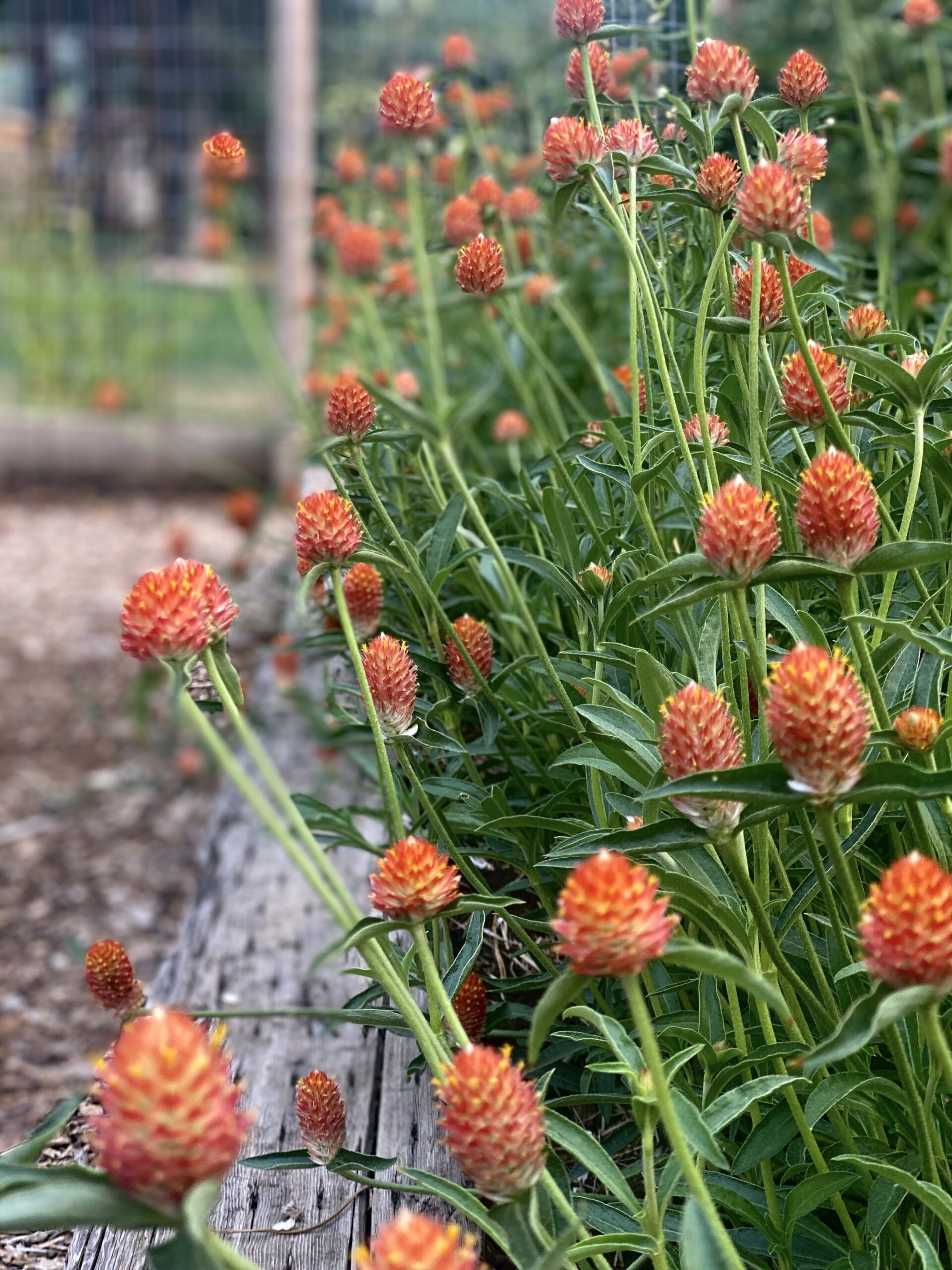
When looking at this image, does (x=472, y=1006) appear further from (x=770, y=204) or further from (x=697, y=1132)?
(x=770, y=204)

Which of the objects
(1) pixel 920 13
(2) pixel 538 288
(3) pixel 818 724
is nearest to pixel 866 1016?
(3) pixel 818 724

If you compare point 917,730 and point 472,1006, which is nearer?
point 917,730

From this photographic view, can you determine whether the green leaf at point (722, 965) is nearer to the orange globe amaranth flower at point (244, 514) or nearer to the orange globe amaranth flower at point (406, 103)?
the orange globe amaranth flower at point (406, 103)

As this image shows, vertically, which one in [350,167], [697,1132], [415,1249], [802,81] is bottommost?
[415,1249]

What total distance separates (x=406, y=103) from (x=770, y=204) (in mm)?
495

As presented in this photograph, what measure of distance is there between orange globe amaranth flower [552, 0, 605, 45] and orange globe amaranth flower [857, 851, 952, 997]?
870mm

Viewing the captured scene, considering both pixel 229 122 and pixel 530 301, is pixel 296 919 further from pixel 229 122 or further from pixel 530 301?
pixel 229 122

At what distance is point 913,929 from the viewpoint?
718mm

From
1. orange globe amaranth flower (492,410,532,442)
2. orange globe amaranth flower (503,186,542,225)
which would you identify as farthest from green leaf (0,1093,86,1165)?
orange globe amaranth flower (503,186,542,225)

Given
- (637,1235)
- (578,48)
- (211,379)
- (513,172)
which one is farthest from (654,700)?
(211,379)

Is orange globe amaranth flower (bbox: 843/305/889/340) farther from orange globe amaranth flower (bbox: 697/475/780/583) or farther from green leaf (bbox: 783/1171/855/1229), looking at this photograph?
green leaf (bbox: 783/1171/855/1229)

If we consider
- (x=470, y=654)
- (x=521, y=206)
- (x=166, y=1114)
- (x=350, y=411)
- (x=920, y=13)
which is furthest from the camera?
Result: (x=521, y=206)

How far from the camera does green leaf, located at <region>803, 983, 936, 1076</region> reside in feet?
2.30

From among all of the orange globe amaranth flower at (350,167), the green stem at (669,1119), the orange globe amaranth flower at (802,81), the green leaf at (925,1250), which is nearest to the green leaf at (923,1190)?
the green leaf at (925,1250)
